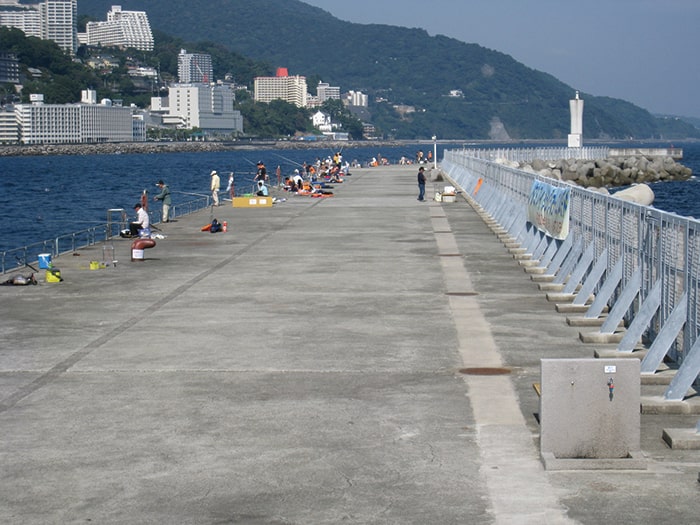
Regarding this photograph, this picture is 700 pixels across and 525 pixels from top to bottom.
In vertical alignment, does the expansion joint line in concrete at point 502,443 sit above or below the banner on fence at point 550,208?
below

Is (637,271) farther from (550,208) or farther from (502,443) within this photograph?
(550,208)

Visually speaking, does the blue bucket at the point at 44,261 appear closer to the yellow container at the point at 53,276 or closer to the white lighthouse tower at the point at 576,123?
the yellow container at the point at 53,276

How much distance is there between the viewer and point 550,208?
2406 cm

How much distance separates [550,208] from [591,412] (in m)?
13.9

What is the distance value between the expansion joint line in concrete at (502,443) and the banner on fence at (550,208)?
4.36 m

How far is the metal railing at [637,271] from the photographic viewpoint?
1398 centimetres

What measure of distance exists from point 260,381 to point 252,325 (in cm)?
416

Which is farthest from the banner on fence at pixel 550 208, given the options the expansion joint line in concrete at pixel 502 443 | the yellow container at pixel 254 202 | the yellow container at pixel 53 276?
the yellow container at pixel 254 202

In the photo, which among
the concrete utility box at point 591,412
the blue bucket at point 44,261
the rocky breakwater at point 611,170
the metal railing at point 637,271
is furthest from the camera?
the rocky breakwater at point 611,170

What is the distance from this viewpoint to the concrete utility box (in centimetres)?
1048

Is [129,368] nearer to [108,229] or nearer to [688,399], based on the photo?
[688,399]

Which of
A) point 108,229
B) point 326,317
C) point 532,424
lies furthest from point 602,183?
point 532,424

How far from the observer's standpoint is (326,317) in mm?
19172

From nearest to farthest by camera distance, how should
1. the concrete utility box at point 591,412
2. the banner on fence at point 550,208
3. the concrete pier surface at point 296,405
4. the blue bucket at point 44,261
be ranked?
the concrete pier surface at point 296,405 → the concrete utility box at point 591,412 → the banner on fence at point 550,208 → the blue bucket at point 44,261
